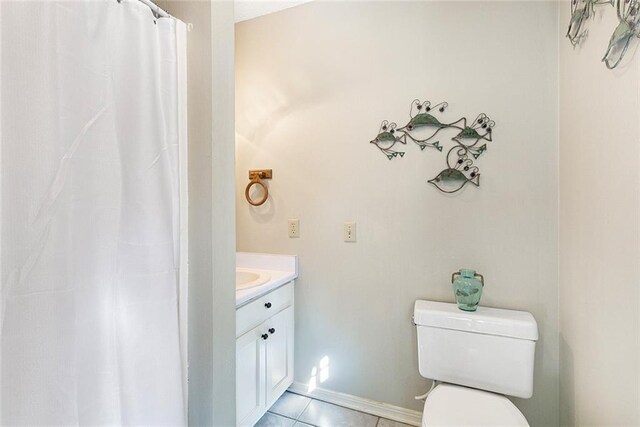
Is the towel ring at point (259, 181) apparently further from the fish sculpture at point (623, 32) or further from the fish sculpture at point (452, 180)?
the fish sculpture at point (623, 32)

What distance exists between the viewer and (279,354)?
1.70m

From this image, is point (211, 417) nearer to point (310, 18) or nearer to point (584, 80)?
point (584, 80)

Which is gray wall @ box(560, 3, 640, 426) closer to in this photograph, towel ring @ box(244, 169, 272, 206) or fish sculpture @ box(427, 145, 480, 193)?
fish sculpture @ box(427, 145, 480, 193)

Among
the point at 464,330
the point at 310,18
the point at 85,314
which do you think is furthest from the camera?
the point at 310,18

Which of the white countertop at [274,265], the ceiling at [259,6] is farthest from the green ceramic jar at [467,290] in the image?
the ceiling at [259,6]

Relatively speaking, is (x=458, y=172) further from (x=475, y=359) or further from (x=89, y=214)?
(x=89, y=214)

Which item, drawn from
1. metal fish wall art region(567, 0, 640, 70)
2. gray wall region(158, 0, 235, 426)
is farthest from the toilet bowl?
metal fish wall art region(567, 0, 640, 70)

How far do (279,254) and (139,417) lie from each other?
3.75ft

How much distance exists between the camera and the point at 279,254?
1904 mm

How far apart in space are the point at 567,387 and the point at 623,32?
1390 millimetres

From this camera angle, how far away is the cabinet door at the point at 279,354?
160 centimetres

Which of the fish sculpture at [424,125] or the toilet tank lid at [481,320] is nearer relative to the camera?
the toilet tank lid at [481,320]

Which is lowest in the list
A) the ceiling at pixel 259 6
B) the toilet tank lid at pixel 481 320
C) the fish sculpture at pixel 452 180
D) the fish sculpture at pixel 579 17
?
the toilet tank lid at pixel 481 320

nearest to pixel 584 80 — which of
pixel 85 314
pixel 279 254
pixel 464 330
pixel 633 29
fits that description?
pixel 633 29
